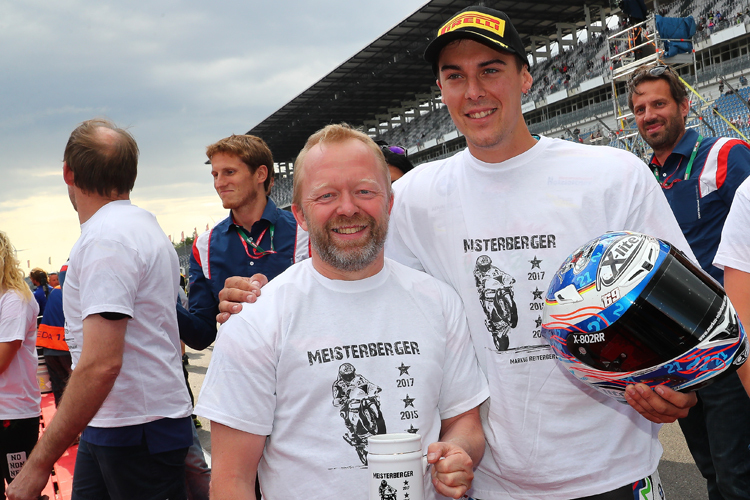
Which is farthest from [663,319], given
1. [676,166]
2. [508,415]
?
[676,166]

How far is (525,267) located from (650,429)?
2.37ft

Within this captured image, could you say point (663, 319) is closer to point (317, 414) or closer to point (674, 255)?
point (674, 255)

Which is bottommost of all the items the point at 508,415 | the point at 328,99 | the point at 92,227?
the point at 508,415

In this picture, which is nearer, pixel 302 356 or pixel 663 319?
pixel 663 319

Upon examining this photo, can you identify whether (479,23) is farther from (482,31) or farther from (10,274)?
(10,274)

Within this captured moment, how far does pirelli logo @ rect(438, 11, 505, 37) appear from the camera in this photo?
2.04 meters

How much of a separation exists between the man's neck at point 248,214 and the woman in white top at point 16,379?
1.91m

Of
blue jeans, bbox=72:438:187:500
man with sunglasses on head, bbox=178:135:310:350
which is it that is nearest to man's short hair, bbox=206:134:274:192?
man with sunglasses on head, bbox=178:135:310:350

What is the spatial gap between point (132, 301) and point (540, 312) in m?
1.71

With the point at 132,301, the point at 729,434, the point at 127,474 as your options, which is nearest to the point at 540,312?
the point at 132,301

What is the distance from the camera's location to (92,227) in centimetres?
266

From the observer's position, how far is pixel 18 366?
4.24 m

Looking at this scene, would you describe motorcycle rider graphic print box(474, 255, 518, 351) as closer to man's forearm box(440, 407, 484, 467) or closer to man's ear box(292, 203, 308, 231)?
man's forearm box(440, 407, 484, 467)

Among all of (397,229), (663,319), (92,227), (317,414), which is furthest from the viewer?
(92,227)
